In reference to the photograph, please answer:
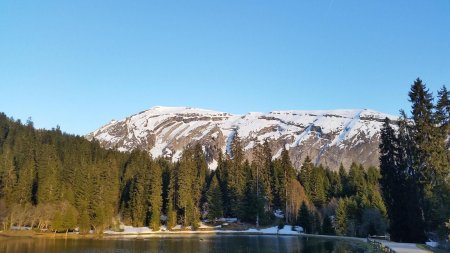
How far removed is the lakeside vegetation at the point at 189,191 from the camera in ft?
197

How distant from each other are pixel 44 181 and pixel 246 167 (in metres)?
52.7

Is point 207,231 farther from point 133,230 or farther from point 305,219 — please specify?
point 305,219

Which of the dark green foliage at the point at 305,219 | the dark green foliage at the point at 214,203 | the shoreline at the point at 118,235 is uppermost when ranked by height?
the dark green foliage at the point at 214,203

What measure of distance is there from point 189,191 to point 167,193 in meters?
8.24

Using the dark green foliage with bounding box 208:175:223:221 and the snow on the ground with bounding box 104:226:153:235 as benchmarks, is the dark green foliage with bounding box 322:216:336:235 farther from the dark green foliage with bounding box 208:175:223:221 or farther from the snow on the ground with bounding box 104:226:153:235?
the snow on the ground with bounding box 104:226:153:235

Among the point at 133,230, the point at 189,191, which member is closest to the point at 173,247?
the point at 133,230

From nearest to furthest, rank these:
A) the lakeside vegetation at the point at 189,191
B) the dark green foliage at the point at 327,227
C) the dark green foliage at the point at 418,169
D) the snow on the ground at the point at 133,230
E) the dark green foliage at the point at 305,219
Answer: the dark green foliage at the point at 418,169 < the lakeside vegetation at the point at 189,191 < the dark green foliage at the point at 327,227 < the snow on the ground at the point at 133,230 < the dark green foliage at the point at 305,219

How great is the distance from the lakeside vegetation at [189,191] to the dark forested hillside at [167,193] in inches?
9.6

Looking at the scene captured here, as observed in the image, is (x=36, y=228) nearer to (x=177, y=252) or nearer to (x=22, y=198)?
(x=22, y=198)

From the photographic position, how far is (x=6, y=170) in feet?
326

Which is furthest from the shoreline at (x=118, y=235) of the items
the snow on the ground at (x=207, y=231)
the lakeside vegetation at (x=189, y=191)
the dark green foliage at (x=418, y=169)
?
the dark green foliage at (x=418, y=169)

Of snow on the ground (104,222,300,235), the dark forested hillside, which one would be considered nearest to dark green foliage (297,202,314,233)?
the dark forested hillside

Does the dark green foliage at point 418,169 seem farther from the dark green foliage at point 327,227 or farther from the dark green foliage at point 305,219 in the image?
the dark green foliage at point 305,219

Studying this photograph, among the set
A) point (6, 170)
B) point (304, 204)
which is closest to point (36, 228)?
point (6, 170)
